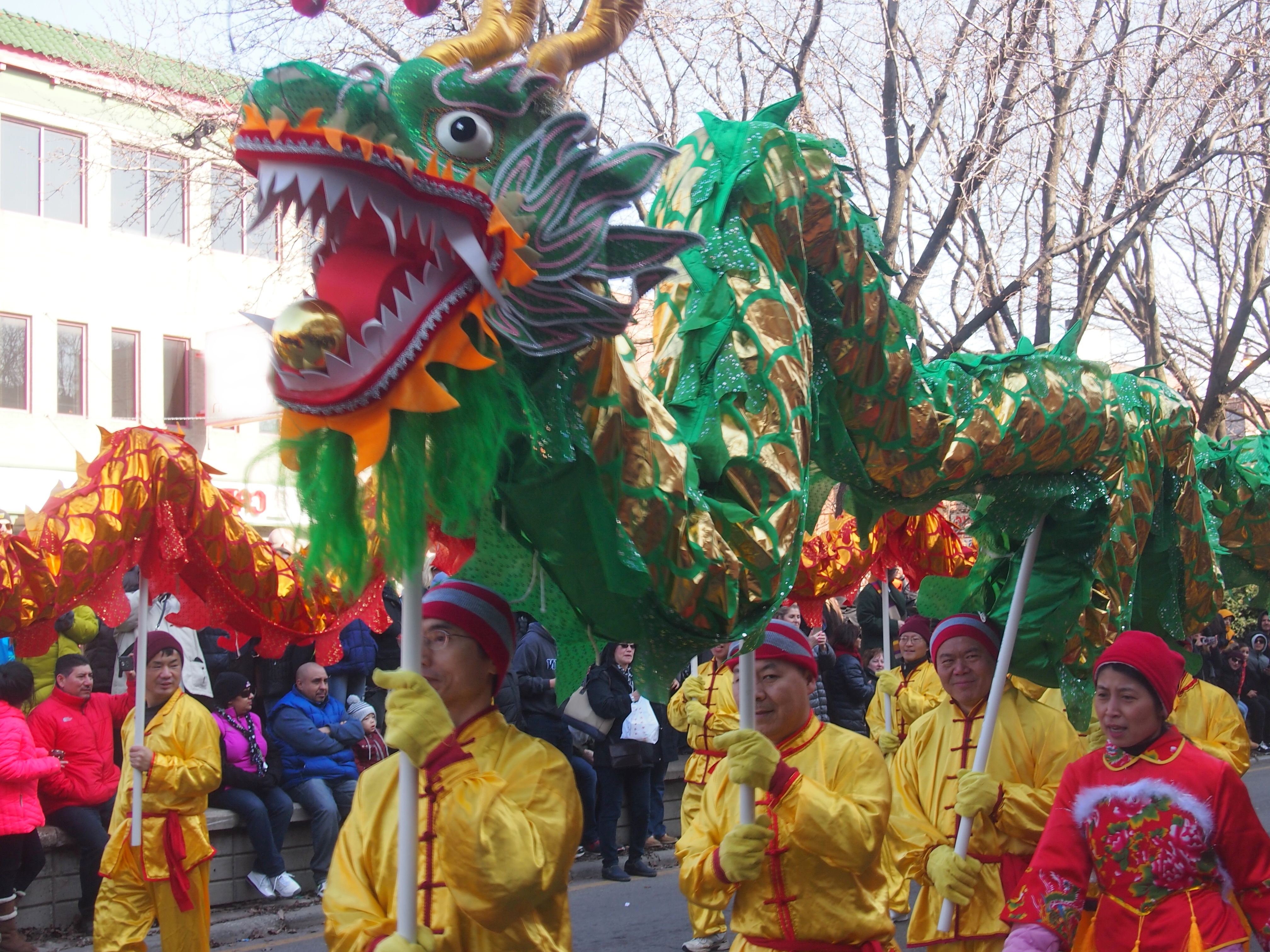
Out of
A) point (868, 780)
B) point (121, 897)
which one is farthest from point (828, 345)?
point (121, 897)

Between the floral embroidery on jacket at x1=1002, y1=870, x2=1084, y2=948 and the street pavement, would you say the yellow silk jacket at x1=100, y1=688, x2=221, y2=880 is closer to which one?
the street pavement

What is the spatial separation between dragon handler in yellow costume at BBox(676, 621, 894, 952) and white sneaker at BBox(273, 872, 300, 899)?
3.82m

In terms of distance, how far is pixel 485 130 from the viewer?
2156 mm

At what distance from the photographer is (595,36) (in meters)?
2.47

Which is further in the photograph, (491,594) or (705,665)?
(705,665)

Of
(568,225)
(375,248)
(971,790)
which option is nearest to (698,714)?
(971,790)

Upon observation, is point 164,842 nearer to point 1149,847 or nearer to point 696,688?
point 696,688

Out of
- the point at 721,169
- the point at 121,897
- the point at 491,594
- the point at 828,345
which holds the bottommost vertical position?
the point at 121,897

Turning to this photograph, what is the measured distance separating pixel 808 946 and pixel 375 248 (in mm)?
2651

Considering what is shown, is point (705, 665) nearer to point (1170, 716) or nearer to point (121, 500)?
point (1170, 716)

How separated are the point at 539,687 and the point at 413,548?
5.91m

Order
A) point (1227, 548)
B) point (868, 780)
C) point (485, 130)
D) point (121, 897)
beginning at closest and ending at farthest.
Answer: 1. point (485, 130)
2. point (868, 780)
3. point (121, 897)
4. point (1227, 548)

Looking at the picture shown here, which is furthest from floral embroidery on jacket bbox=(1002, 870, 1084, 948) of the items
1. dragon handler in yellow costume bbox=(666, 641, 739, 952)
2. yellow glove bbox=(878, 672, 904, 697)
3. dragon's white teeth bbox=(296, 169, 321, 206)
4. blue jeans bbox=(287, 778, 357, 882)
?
blue jeans bbox=(287, 778, 357, 882)

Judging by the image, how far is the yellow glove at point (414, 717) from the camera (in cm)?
245
